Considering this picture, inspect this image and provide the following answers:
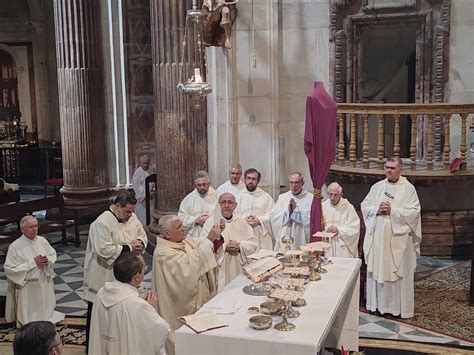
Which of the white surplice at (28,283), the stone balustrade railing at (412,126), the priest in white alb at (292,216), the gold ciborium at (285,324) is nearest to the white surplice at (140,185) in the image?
the stone balustrade railing at (412,126)

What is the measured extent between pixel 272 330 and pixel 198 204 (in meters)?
4.00

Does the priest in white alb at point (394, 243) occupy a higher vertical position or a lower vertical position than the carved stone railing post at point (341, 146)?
lower

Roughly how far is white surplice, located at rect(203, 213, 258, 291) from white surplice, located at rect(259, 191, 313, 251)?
119 centimetres

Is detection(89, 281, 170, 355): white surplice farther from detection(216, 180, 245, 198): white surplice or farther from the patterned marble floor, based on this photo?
detection(216, 180, 245, 198): white surplice

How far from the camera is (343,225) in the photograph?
809 cm

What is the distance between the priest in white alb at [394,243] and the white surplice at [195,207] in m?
1.86

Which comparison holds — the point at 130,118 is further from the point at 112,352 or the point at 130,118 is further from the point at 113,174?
the point at 112,352

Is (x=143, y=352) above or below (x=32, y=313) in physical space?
above

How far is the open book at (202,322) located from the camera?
4.82 m

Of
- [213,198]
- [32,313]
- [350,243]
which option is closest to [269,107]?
[213,198]

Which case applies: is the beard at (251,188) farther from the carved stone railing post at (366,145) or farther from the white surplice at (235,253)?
the carved stone railing post at (366,145)

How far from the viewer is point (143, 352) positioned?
4.79m

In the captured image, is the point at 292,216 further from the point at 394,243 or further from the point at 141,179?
the point at 141,179

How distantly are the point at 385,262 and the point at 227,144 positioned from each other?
278 centimetres
